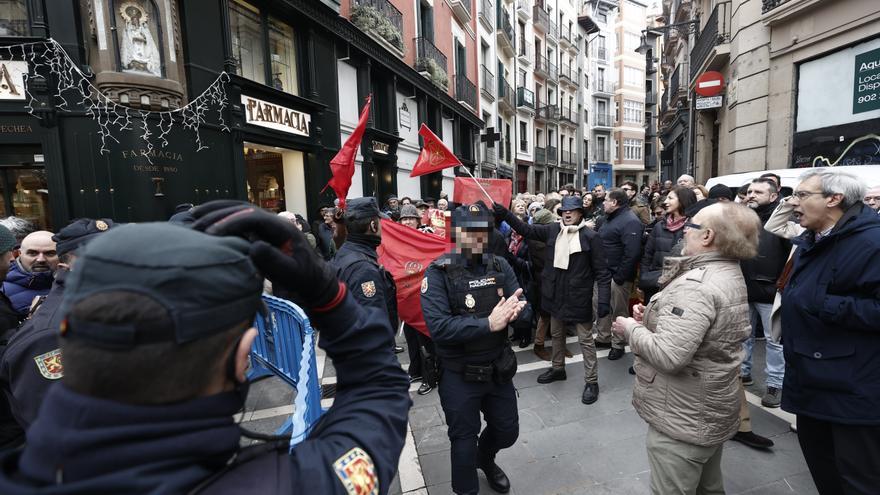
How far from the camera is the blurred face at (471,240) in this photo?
2.73 m

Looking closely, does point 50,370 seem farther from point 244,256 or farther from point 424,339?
point 424,339

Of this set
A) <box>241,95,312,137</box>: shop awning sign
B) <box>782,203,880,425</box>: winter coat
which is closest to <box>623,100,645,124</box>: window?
<box>241,95,312,137</box>: shop awning sign

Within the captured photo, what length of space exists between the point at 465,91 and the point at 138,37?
15282 millimetres

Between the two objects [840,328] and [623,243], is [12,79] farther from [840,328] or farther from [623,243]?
[840,328]

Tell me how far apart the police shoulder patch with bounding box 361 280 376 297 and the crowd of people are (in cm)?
2

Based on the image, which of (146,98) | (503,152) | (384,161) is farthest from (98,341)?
(503,152)

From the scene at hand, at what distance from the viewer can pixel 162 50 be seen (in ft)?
21.5

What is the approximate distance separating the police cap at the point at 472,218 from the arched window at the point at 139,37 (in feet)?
20.9

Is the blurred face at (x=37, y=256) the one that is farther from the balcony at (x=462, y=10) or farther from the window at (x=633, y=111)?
the window at (x=633, y=111)

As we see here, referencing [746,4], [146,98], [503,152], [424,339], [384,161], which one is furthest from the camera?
[503,152]

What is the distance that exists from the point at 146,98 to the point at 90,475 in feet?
24.4

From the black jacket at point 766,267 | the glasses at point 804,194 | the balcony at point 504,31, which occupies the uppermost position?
the balcony at point 504,31

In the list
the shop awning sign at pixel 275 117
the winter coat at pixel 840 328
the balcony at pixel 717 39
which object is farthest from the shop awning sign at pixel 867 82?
the shop awning sign at pixel 275 117

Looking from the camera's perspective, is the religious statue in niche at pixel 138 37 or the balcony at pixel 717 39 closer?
the religious statue in niche at pixel 138 37
